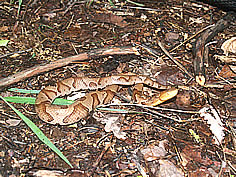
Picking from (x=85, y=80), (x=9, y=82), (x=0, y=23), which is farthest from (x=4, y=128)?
(x=0, y=23)

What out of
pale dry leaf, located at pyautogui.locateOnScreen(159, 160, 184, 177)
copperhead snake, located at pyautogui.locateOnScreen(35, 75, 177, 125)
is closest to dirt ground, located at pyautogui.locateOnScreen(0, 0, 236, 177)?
pale dry leaf, located at pyautogui.locateOnScreen(159, 160, 184, 177)

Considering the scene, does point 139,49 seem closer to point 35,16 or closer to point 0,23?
point 35,16

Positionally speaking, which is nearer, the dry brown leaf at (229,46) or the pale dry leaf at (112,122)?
the pale dry leaf at (112,122)

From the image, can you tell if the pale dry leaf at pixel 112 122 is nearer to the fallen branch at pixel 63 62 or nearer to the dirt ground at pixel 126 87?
the dirt ground at pixel 126 87

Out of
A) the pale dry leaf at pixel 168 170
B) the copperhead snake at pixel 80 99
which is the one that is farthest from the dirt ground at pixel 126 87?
the copperhead snake at pixel 80 99

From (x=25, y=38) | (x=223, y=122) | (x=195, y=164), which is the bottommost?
(x=195, y=164)
